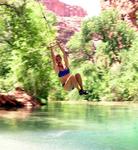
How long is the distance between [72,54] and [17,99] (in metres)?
32.3

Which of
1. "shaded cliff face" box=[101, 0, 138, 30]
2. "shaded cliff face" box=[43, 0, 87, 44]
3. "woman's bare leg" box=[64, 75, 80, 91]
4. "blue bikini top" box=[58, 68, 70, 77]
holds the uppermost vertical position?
"shaded cliff face" box=[43, 0, 87, 44]

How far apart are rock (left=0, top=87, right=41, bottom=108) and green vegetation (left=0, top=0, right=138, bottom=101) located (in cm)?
160

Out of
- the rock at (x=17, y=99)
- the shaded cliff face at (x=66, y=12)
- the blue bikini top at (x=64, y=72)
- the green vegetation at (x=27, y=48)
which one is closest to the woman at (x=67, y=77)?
the blue bikini top at (x=64, y=72)

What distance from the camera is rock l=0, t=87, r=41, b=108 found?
2764cm

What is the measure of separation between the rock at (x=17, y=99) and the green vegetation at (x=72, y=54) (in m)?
1.60

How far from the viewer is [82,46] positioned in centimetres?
5784

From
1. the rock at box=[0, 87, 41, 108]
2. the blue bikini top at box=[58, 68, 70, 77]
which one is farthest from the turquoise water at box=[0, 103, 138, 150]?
the rock at box=[0, 87, 41, 108]

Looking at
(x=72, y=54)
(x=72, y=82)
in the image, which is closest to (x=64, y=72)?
(x=72, y=82)

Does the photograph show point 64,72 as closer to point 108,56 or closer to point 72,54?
point 108,56

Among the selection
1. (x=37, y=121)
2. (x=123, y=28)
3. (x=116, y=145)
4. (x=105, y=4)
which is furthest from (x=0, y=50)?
(x=105, y=4)

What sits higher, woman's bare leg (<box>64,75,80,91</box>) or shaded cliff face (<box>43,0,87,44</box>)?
shaded cliff face (<box>43,0,87,44</box>)

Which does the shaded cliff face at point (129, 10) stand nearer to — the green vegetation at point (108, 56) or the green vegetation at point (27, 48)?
the green vegetation at point (108, 56)

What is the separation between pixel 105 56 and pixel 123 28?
4.86m

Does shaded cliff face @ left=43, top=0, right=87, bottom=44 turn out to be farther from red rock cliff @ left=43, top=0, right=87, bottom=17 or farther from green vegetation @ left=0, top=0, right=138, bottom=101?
green vegetation @ left=0, top=0, right=138, bottom=101
